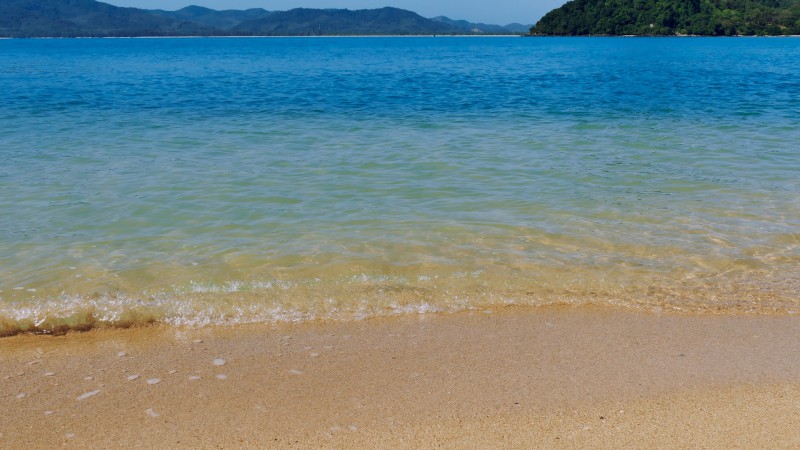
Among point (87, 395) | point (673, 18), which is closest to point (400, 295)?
point (87, 395)

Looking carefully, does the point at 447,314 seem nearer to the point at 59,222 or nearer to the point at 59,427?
the point at 59,427

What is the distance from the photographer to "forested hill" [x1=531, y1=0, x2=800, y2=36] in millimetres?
143125

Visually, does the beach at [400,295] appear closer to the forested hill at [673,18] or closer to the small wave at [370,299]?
the small wave at [370,299]

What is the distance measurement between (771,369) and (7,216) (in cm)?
841

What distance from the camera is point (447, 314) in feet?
18.2

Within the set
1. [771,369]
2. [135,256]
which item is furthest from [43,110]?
[771,369]

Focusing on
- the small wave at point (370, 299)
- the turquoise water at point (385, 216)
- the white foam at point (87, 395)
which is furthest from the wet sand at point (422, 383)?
the turquoise water at point (385, 216)

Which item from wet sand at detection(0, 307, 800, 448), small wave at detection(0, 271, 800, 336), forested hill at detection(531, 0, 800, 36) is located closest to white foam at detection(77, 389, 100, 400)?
wet sand at detection(0, 307, 800, 448)

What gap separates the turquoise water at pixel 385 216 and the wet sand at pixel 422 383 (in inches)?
16.0

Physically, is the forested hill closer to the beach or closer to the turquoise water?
the turquoise water

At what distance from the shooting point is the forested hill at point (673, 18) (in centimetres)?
14312

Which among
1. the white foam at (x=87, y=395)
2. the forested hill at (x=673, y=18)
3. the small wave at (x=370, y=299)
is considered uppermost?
the forested hill at (x=673, y=18)

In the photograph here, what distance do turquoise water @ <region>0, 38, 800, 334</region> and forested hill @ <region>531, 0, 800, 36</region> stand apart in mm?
148090

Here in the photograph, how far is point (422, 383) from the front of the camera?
4293 mm
